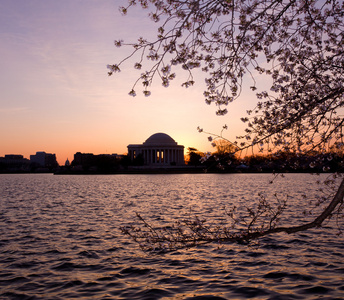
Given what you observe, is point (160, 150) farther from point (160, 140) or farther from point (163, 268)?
point (163, 268)

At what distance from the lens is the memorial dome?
598 ft

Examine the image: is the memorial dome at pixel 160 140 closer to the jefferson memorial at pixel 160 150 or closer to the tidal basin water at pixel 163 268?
the jefferson memorial at pixel 160 150

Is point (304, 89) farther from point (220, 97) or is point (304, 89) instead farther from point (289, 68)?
point (220, 97)

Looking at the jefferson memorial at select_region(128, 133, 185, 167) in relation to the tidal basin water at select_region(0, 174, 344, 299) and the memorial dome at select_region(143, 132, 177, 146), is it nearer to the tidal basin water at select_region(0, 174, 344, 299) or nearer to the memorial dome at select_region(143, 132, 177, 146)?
the memorial dome at select_region(143, 132, 177, 146)

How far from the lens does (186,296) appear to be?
9.50 m

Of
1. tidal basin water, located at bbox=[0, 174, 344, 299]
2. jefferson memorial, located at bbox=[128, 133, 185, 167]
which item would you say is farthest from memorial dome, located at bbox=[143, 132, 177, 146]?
tidal basin water, located at bbox=[0, 174, 344, 299]

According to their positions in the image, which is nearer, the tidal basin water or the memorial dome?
the tidal basin water

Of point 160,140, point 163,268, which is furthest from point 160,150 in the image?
point 163,268

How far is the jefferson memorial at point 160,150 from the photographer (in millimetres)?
180625

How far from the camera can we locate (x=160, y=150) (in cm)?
18300

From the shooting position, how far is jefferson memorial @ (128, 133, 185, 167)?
181 metres

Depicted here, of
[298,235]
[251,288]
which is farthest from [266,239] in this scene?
[251,288]

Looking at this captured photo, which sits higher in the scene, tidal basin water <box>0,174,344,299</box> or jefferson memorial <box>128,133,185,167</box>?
jefferson memorial <box>128,133,185,167</box>

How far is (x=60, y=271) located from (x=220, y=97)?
24.6 ft
